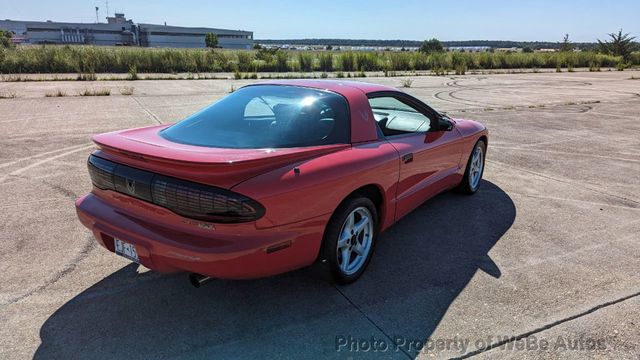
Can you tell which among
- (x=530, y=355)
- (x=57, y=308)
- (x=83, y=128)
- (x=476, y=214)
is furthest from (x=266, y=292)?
(x=83, y=128)

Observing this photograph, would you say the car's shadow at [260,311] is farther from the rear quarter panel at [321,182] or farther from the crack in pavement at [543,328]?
the rear quarter panel at [321,182]

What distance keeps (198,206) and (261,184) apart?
1.26ft

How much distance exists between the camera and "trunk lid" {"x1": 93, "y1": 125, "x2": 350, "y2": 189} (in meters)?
2.55

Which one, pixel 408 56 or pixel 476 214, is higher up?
pixel 408 56

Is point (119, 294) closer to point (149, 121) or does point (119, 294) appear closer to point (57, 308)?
point (57, 308)

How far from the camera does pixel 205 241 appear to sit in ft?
8.33

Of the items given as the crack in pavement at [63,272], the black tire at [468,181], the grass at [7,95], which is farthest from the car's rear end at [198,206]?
the grass at [7,95]

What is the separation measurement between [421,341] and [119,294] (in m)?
2.08

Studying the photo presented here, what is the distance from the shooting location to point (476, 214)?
15.8ft

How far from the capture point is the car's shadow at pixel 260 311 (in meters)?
2.59

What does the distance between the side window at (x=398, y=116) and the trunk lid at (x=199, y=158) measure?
1207 millimetres

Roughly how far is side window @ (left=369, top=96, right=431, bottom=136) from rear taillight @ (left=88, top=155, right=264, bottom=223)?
6.10ft

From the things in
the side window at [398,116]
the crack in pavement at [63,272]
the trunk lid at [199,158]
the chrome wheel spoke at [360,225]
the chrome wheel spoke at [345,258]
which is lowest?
the crack in pavement at [63,272]

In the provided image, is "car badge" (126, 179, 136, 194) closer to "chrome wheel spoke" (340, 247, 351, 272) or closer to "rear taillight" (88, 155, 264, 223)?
"rear taillight" (88, 155, 264, 223)
